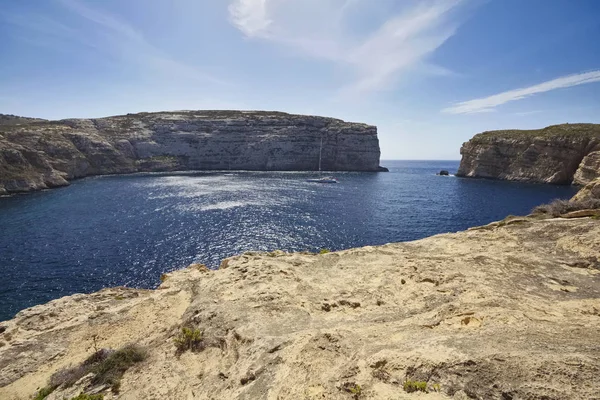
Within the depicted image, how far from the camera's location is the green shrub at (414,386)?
23.5 feet

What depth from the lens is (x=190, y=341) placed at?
1148cm

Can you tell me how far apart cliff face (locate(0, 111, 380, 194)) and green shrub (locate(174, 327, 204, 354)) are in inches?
5899

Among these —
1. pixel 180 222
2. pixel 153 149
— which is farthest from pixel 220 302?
pixel 153 149

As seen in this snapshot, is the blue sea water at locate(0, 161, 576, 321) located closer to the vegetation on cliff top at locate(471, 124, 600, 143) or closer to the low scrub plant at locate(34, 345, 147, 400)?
the low scrub plant at locate(34, 345, 147, 400)

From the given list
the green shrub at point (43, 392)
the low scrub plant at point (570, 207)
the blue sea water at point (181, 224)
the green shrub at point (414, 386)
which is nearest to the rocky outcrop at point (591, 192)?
the low scrub plant at point (570, 207)

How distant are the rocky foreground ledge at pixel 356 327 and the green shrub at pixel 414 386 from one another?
0.03 m

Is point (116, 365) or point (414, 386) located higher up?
point (414, 386)

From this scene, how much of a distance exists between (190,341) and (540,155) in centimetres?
14062

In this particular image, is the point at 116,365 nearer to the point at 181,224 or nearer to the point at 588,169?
the point at 181,224

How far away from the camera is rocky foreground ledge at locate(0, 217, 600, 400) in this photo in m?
7.44

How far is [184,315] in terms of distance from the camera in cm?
1350

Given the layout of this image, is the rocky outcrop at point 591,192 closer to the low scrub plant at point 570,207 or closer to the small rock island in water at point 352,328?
the low scrub plant at point 570,207

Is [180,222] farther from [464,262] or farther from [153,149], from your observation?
[153,149]

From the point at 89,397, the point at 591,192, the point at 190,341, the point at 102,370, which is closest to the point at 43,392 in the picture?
the point at 102,370
